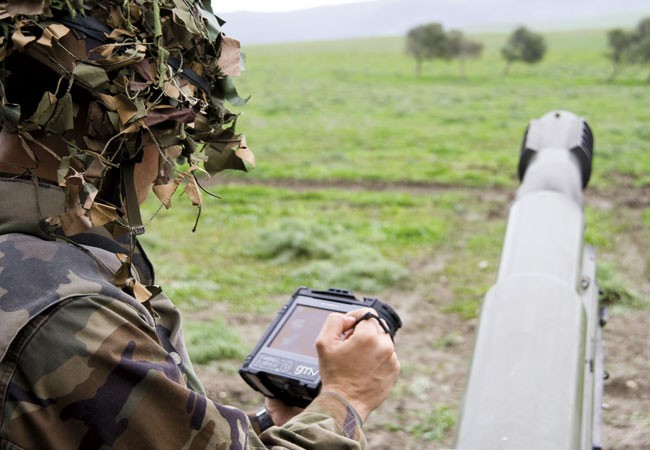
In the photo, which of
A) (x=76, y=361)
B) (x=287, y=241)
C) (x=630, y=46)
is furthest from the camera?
(x=630, y=46)

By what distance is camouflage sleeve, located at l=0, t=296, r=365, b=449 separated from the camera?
50.2 inches

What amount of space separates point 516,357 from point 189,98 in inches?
73.7

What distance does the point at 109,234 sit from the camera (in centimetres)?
161

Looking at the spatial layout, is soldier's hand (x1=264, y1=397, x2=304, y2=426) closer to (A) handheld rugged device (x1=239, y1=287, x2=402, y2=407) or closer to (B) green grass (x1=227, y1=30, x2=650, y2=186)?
(A) handheld rugged device (x1=239, y1=287, x2=402, y2=407)

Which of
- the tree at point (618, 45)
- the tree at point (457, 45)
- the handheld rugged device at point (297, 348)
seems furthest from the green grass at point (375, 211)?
the tree at point (457, 45)

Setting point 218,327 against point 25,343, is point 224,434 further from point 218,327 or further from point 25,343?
point 218,327

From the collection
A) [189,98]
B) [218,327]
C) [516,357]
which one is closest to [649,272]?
[218,327]

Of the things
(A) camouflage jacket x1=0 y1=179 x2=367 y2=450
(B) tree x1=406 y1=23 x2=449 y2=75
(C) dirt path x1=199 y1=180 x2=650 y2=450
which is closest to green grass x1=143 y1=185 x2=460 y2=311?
(C) dirt path x1=199 y1=180 x2=650 y2=450

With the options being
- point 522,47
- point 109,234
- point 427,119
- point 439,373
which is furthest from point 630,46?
point 109,234

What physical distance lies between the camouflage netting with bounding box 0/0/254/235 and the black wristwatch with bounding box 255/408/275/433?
751 millimetres

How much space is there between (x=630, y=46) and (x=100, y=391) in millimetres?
36824

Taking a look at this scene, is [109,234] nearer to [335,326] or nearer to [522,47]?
[335,326]

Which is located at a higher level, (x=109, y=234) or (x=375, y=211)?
(x=375, y=211)

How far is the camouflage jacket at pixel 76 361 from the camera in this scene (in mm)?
1273
